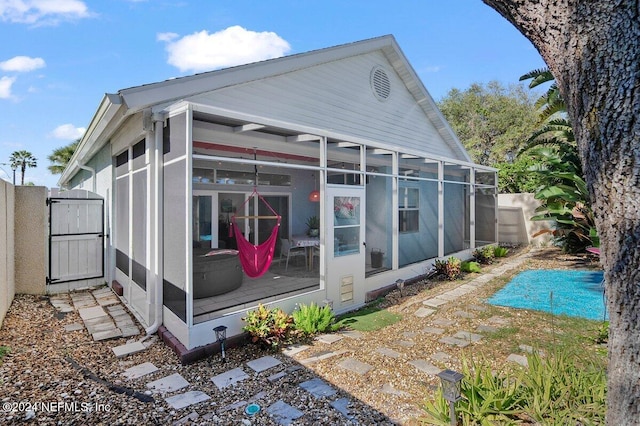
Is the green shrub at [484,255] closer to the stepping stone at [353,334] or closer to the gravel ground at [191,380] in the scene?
the gravel ground at [191,380]

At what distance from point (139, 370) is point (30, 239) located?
16.4 feet

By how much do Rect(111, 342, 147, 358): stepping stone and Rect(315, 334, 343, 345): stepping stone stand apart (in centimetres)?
237

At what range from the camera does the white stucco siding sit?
265 inches

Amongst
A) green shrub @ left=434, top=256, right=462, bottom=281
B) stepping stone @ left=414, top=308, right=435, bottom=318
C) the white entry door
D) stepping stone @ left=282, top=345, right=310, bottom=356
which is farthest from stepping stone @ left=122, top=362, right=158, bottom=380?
green shrub @ left=434, top=256, right=462, bottom=281

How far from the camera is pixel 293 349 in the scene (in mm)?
4562

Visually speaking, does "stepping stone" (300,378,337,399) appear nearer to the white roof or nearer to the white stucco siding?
the white roof

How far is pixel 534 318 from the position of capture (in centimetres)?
561

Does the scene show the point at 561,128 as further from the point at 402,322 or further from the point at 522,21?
the point at 522,21

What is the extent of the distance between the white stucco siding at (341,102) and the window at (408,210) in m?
1.42

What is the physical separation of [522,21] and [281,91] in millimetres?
A: 5774

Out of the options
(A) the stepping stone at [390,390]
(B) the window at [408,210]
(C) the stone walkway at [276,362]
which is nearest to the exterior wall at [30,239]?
(C) the stone walkway at [276,362]

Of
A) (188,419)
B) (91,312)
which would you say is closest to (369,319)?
(188,419)

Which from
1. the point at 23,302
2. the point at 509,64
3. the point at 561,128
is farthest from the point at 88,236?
the point at 509,64

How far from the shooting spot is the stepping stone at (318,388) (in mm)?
3387
